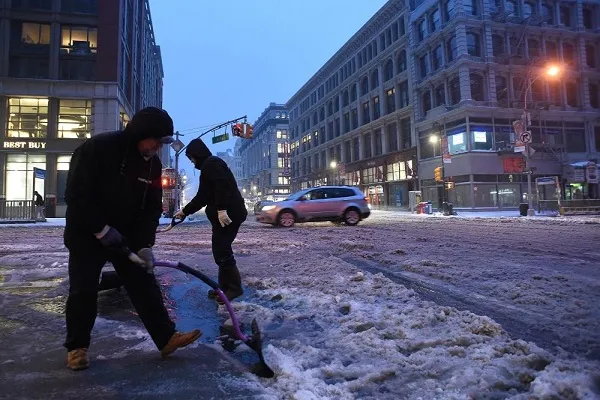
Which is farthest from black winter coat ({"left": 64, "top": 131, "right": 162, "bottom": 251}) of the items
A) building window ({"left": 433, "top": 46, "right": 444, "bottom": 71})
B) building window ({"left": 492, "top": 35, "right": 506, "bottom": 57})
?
building window ({"left": 492, "top": 35, "right": 506, "bottom": 57})

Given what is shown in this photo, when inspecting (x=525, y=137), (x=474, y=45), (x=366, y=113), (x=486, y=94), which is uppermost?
(x=474, y=45)

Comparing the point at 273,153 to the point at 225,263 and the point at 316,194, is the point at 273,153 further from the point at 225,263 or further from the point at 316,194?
the point at 225,263

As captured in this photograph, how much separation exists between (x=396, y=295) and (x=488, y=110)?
34.2 metres

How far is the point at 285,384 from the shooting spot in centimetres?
250

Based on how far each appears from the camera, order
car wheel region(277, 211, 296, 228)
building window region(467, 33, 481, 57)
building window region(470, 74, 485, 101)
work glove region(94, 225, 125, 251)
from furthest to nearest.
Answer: building window region(467, 33, 481, 57) → building window region(470, 74, 485, 101) → car wheel region(277, 211, 296, 228) → work glove region(94, 225, 125, 251)

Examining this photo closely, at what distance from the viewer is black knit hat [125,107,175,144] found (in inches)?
115

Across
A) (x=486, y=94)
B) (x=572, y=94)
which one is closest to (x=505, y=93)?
(x=486, y=94)

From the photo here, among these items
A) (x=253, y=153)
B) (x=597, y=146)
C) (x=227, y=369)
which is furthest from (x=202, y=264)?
(x=253, y=153)

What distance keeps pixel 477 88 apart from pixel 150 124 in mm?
37021

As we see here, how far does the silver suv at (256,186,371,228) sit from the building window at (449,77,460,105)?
22.5 meters

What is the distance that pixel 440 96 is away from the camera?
37.8m

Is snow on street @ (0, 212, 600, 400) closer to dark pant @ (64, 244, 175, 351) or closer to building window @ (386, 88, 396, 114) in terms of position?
dark pant @ (64, 244, 175, 351)

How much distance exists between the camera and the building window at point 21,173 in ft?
96.0

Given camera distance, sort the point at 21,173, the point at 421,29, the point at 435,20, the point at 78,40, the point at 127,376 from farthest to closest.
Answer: the point at 421,29 < the point at 435,20 < the point at 78,40 < the point at 21,173 < the point at 127,376
